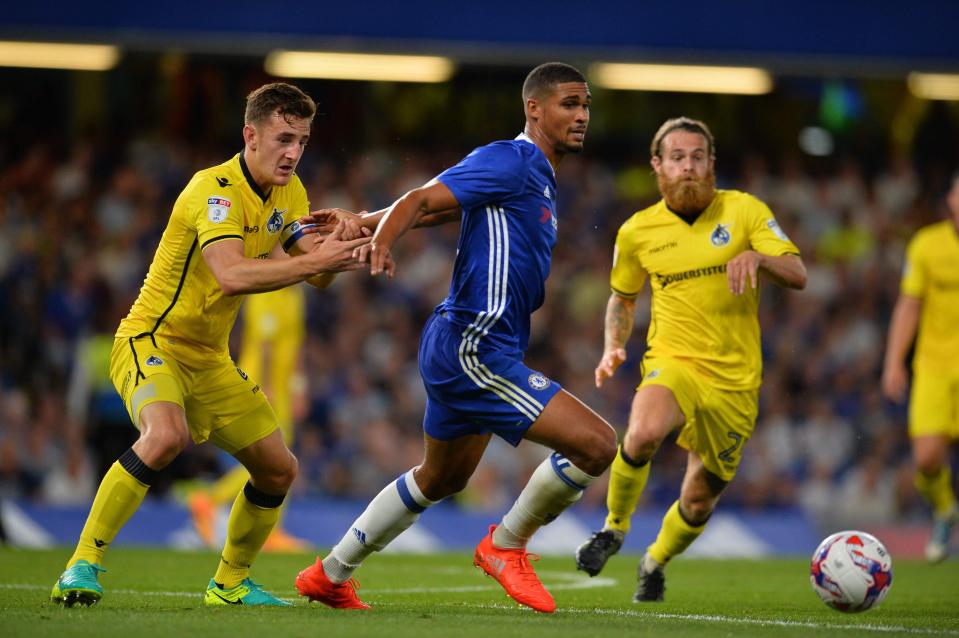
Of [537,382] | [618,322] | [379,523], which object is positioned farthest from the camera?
[618,322]

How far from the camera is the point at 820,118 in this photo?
19.5 metres

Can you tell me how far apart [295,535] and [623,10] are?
696cm

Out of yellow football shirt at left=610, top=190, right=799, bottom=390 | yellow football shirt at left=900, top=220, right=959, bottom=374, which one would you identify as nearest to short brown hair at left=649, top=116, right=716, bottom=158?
yellow football shirt at left=610, top=190, right=799, bottom=390

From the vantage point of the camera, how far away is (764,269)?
722cm

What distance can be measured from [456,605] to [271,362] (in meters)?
5.54

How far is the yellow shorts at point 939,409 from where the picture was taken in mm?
10445

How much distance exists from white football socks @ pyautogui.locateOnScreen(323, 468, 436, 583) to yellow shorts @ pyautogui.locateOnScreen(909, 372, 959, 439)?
546 centimetres

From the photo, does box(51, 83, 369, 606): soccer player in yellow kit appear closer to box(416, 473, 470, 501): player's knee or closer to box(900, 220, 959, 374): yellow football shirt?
box(416, 473, 470, 501): player's knee

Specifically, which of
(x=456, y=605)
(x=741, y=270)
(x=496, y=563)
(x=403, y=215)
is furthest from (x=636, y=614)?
(x=403, y=215)

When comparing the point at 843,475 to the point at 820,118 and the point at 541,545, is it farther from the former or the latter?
the point at 820,118

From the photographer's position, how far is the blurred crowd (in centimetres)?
1466

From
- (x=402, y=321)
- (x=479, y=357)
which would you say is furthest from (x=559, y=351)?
(x=479, y=357)

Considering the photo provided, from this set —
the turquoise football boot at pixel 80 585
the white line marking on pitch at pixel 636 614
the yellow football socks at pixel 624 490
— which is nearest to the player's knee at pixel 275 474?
the white line marking on pitch at pixel 636 614

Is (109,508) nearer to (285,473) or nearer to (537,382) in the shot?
(285,473)
